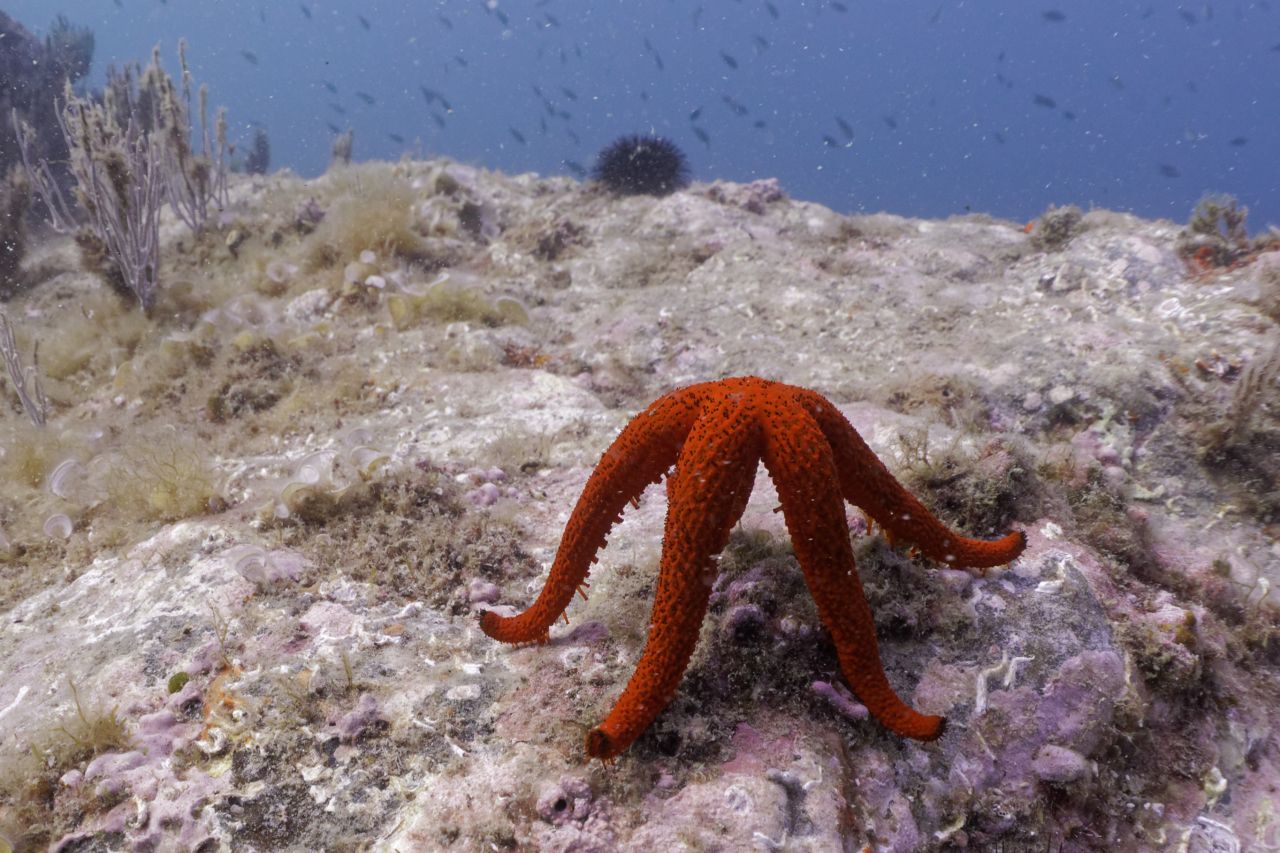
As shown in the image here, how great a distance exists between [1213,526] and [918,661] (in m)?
3.41

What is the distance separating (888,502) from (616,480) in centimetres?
119

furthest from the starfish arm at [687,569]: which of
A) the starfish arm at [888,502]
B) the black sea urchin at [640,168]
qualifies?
the black sea urchin at [640,168]

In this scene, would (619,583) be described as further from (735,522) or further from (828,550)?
(828,550)

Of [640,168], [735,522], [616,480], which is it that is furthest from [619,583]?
[640,168]

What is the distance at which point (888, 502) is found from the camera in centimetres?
295

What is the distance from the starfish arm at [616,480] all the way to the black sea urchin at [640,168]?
9.38 meters

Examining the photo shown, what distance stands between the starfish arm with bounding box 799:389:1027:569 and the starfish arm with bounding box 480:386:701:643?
53cm

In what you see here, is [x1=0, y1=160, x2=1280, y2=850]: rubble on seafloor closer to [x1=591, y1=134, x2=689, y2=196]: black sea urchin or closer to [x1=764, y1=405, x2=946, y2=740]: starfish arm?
[x1=764, y1=405, x2=946, y2=740]: starfish arm

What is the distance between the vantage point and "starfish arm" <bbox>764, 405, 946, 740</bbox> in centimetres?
254

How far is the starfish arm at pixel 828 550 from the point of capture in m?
2.54

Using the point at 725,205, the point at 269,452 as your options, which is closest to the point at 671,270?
the point at 725,205

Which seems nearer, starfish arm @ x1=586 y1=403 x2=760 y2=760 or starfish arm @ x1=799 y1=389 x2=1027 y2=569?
starfish arm @ x1=586 y1=403 x2=760 y2=760

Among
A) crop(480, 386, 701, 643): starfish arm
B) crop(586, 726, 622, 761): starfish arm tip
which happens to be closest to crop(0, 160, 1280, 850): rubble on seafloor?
crop(586, 726, 622, 761): starfish arm tip

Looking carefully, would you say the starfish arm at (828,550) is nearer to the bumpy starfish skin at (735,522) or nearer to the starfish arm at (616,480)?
the bumpy starfish skin at (735,522)
